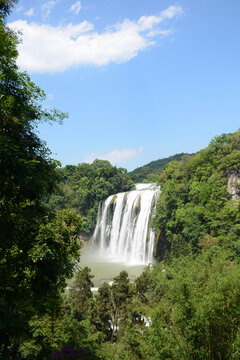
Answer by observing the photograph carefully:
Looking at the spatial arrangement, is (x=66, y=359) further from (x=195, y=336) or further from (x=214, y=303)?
(x=214, y=303)

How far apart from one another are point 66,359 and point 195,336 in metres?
4.39

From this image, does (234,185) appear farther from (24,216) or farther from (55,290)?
(24,216)

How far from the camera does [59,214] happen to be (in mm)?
6250

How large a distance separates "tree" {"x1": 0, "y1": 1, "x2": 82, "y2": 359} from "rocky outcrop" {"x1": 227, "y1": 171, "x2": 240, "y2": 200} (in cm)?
1993

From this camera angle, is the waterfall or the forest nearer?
the forest

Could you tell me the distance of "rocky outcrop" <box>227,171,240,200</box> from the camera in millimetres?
22484

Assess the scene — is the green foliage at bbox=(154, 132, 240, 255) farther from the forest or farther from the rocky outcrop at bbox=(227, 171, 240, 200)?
the forest

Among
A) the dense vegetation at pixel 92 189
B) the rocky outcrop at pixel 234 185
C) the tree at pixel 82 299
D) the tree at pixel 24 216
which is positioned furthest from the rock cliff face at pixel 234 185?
the dense vegetation at pixel 92 189

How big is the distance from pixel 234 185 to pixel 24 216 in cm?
2169

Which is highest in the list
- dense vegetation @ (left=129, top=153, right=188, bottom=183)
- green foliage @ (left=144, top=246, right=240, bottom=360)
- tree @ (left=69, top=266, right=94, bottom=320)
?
dense vegetation @ (left=129, top=153, right=188, bottom=183)

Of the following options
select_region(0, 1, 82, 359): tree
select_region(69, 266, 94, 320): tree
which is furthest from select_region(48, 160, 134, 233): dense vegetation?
select_region(0, 1, 82, 359): tree

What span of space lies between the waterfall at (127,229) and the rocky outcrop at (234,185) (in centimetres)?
948

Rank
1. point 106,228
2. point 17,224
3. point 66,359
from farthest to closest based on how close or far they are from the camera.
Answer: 1. point 106,228
2. point 66,359
3. point 17,224

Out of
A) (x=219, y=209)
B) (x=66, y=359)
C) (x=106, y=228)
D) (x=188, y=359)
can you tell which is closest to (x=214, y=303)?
(x=188, y=359)
